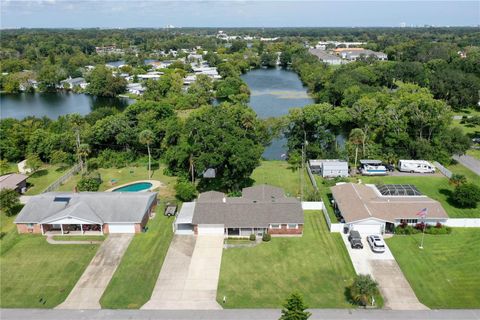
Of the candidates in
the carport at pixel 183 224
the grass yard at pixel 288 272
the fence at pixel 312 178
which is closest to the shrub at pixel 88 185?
the carport at pixel 183 224

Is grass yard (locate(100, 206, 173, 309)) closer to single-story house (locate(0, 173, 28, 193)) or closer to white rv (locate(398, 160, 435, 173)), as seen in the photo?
single-story house (locate(0, 173, 28, 193))

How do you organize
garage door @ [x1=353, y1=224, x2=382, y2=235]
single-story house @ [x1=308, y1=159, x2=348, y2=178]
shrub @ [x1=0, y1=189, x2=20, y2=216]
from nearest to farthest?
garage door @ [x1=353, y1=224, x2=382, y2=235]
shrub @ [x1=0, y1=189, x2=20, y2=216]
single-story house @ [x1=308, y1=159, x2=348, y2=178]

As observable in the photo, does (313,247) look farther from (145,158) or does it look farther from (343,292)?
(145,158)

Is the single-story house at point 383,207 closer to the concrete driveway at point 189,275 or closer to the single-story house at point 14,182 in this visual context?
the concrete driveway at point 189,275

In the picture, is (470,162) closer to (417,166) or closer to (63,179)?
(417,166)

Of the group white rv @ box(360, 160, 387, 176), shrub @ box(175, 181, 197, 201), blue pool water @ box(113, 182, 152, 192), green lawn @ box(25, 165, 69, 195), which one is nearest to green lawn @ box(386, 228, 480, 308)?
white rv @ box(360, 160, 387, 176)

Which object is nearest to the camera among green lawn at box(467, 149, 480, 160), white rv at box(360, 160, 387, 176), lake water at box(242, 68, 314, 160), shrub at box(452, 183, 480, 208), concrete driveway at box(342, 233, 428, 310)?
concrete driveway at box(342, 233, 428, 310)
